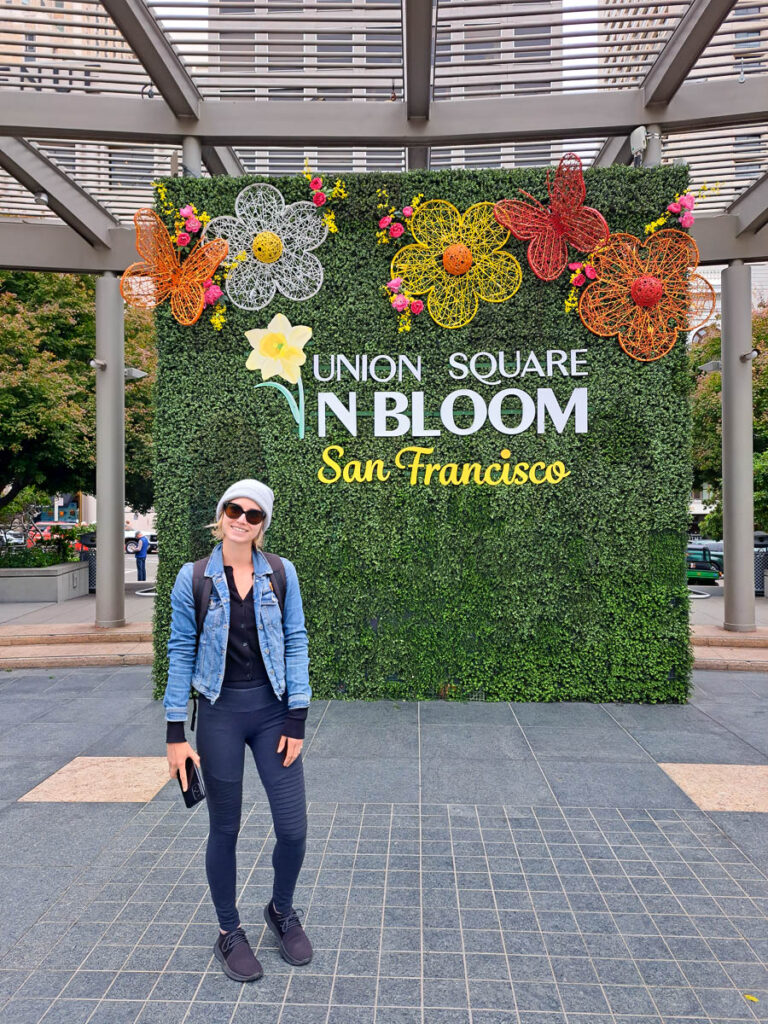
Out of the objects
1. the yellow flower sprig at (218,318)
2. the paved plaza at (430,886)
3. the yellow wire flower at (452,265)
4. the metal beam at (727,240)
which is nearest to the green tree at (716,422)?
the metal beam at (727,240)

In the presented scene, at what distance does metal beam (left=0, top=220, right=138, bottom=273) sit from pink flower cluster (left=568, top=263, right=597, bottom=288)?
648 centimetres

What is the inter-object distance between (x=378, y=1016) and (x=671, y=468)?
18.7 ft

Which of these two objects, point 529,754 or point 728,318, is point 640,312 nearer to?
point 728,318

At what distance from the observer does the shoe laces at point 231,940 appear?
2881mm

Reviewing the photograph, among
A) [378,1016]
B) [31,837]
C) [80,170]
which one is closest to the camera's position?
[378,1016]

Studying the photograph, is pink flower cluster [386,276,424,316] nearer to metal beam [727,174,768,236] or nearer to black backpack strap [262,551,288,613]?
black backpack strap [262,551,288,613]

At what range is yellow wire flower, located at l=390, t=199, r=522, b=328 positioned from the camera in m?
6.83

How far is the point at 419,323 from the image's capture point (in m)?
6.97

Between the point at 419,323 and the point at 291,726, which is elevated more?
the point at 419,323

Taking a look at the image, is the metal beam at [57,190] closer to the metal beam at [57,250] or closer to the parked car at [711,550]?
the metal beam at [57,250]

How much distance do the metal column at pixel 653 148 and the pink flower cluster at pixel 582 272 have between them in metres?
A: 1.39

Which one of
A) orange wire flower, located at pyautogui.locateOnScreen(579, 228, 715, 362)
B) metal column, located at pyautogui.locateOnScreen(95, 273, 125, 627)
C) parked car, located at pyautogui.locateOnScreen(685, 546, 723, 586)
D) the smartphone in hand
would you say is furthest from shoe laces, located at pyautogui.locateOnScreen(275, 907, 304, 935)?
parked car, located at pyautogui.locateOnScreen(685, 546, 723, 586)

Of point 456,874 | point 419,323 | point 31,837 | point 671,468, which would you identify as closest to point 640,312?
point 671,468

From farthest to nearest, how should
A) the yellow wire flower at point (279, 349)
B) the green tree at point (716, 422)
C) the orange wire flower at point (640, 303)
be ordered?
the green tree at point (716, 422) < the yellow wire flower at point (279, 349) < the orange wire flower at point (640, 303)
